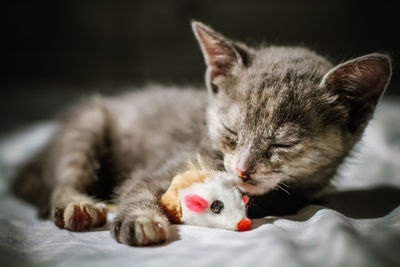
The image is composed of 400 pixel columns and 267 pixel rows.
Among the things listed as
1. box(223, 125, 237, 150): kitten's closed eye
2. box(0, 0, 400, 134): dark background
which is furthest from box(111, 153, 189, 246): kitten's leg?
box(0, 0, 400, 134): dark background

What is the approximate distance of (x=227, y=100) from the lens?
4.77ft

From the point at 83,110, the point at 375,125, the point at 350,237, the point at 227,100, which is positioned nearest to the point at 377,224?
the point at 350,237

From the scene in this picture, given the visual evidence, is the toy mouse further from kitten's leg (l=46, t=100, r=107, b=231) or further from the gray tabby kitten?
kitten's leg (l=46, t=100, r=107, b=231)

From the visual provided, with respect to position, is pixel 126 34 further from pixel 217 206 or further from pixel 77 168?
pixel 217 206

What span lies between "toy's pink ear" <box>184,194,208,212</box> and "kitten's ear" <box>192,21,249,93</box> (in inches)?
25.3

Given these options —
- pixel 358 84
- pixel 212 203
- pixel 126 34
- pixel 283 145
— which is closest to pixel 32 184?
pixel 212 203

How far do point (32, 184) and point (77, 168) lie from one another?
422 millimetres

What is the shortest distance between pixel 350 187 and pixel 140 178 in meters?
1.18

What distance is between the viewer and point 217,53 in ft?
5.12

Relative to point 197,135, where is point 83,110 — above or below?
above

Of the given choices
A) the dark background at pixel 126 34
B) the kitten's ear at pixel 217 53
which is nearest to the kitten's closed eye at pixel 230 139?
the kitten's ear at pixel 217 53

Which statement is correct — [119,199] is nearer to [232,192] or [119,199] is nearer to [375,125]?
[232,192]

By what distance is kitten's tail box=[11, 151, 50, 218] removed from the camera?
1.76 m

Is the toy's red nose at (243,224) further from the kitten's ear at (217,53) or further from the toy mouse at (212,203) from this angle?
the kitten's ear at (217,53)
